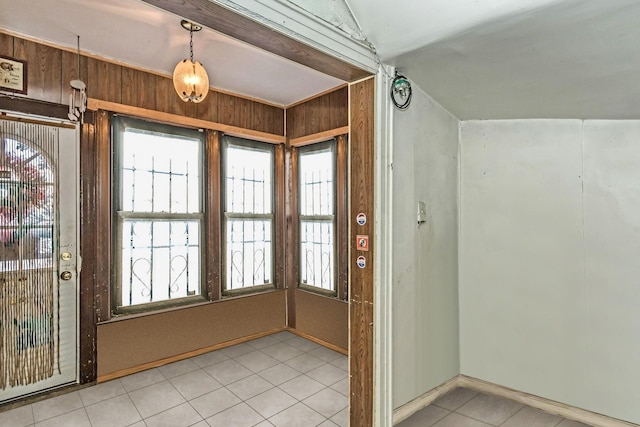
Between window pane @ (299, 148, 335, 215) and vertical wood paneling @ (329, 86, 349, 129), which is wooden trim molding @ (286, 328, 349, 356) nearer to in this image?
window pane @ (299, 148, 335, 215)

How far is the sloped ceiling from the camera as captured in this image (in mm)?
1506

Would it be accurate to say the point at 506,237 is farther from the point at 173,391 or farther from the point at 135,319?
the point at 135,319

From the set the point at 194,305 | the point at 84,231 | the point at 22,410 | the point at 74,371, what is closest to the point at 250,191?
the point at 194,305

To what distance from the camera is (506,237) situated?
269 centimetres

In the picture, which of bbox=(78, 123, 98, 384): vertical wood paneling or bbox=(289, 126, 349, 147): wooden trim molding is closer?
bbox=(78, 123, 98, 384): vertical wood paneling

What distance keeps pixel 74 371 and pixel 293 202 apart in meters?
2.63

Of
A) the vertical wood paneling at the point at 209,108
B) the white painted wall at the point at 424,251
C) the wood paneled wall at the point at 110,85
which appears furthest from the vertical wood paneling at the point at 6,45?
the white painted wall at the point at 424,251

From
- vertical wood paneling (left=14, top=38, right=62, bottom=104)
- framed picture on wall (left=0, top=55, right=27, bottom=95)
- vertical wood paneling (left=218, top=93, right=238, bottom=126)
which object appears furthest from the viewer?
vertical wood paneling (left=218, top=93, right=238, bottom=126)

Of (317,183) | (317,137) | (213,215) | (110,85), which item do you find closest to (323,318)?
(317,183)

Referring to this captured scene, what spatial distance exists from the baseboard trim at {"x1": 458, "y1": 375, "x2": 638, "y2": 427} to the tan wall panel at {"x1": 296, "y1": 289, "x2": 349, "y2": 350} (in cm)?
121

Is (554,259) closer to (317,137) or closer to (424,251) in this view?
(424,251)

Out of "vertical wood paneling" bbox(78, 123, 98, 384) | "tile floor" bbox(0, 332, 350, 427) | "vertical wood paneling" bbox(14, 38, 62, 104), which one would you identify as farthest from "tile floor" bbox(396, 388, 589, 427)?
"vertical wood paneling" bbox(14, 38, 62, 104)

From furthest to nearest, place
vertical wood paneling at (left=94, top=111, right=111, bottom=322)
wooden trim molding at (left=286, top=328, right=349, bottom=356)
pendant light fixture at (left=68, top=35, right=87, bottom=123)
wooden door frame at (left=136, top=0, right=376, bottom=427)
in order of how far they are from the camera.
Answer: wooden trim molding at (left=286, top=328, right=349, bottom=356), vertical wood paneling at (left=94, top=111, right=111, bottom=322), pendant light fixture at (left=68, top=35, right=87, bottom=123), wooden door frame at (left=136, top=0, right=376, bottom=427)

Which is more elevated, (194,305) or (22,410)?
(194,305)
